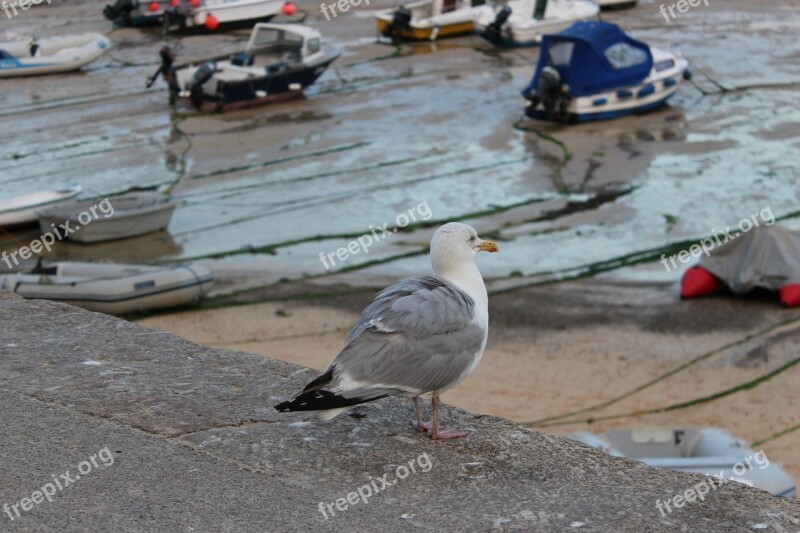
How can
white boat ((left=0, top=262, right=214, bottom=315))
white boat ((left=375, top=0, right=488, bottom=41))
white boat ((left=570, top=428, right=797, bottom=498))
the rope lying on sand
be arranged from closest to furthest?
white boat ((left=570, top=428, right=797, bottom=498)), the rope lying on sand, white boat ((left=0, top=262, right=214, bottom=315)), white boat ((left=375, top=0, right=488, bottom=41))

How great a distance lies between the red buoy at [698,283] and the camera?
1597 centimetres

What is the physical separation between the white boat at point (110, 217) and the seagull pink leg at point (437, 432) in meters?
14.0

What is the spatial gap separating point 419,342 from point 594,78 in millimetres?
21559

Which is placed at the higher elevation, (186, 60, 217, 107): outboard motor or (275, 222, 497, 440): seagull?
(275, 222, 497, 440): seagull

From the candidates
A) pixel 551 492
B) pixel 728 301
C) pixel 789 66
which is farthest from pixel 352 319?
pixel 789 66

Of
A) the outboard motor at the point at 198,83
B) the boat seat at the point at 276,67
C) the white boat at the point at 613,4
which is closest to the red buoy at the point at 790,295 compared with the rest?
the boat seat at the point at 276,67

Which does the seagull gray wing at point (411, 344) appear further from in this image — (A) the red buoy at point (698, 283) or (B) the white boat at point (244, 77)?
(B) the white boat at point (244, 77)

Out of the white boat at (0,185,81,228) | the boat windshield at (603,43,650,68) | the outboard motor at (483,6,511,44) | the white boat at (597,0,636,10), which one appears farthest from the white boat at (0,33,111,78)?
the white boat at (597,0,636,10)

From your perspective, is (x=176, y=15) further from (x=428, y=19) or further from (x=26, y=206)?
(x=26, y=206)

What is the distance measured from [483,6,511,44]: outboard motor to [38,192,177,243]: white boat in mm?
15299

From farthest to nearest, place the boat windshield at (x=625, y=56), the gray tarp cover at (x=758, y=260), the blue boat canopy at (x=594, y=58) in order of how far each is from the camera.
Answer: the boat windshield at (x=625, y=56) < the blue boat canopy at (x=594, y=58) < the gray tarp cover at (x=758, y=260)

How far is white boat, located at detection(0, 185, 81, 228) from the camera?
62.7 feet

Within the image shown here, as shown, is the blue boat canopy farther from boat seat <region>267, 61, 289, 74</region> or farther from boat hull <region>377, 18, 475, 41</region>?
boat hull <region>377, 18, 475, 41</region>

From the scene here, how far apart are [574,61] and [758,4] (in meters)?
12.4
